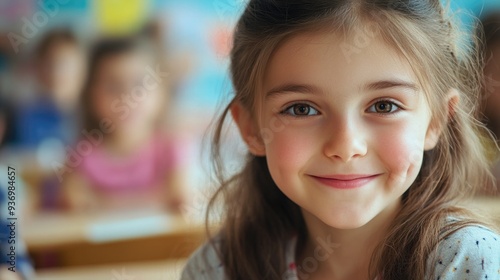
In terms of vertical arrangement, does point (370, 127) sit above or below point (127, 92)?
below

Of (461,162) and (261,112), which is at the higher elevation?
(261,112)

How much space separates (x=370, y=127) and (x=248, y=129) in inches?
10.7

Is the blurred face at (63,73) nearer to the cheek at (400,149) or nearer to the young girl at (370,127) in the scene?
the young girl at (370,127)

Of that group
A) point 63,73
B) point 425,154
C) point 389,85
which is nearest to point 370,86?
point 389,85

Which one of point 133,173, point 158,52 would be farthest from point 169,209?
point 158,52

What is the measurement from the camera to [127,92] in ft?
9.62

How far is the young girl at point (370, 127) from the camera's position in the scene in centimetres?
98

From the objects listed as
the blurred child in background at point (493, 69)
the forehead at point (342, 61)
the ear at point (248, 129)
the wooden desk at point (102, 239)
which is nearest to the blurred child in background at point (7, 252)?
the wooden desk at point (102, 239)

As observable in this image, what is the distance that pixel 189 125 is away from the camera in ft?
10.4

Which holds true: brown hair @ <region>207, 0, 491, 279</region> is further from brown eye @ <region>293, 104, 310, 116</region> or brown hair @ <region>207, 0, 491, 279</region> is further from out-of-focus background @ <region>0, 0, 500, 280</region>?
out-of-focus background @ <region>0, 0, 500, 280</region>

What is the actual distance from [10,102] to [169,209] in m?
0.89

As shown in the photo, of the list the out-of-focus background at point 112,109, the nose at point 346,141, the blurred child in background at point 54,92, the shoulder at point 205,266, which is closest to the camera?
the nose at point 346,141

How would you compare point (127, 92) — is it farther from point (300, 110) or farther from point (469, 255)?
point (469, 255)

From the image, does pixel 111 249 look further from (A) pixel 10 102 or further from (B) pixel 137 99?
(A) pixel 10 102
